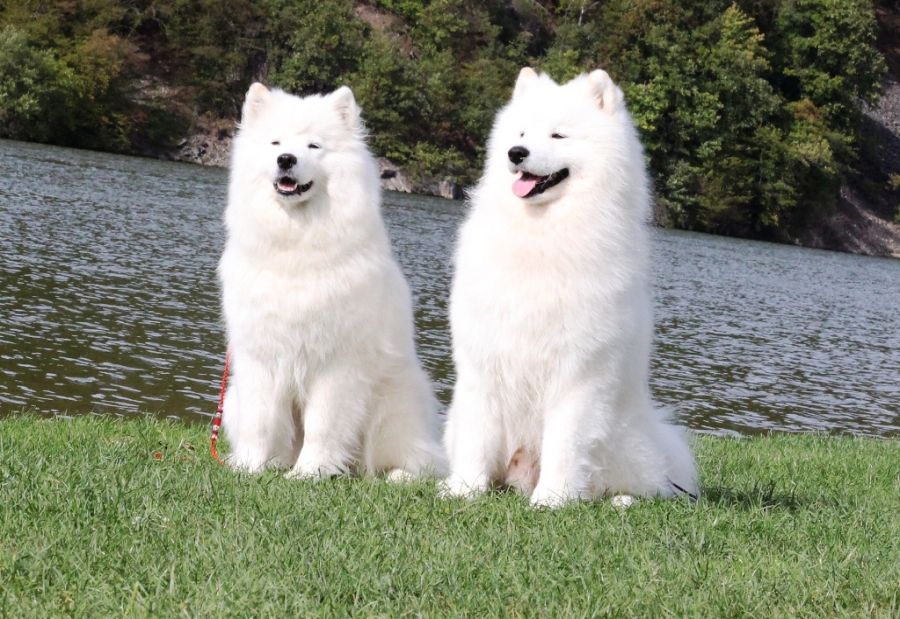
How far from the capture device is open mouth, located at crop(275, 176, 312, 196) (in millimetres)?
5309

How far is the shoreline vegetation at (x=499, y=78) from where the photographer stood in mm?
45775

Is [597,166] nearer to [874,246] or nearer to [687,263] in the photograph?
[687,263]

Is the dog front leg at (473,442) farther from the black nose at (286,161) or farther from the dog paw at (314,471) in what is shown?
the black nose at (286,161)

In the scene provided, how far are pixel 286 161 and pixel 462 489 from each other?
1825 millimetres

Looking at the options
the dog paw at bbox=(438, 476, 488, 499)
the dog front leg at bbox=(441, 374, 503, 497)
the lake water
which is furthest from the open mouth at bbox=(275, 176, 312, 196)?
the lake water

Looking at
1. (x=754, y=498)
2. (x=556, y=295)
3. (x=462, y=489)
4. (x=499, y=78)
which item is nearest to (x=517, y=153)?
(x=556, y=295)

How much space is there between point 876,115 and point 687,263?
39939 millimetres

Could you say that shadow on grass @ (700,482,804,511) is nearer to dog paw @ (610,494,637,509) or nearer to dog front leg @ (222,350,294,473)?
dog paw @ (610,494,637,509)

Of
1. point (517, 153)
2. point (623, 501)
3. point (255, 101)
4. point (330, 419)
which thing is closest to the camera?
point (517, 153)

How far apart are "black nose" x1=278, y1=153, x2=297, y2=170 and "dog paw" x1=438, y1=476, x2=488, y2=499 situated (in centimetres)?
173

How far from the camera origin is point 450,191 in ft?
149

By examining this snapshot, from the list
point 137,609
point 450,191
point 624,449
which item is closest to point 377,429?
point 624,449

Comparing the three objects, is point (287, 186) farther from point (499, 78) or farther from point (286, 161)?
point (499, 78)

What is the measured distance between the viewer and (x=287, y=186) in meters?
5.32
